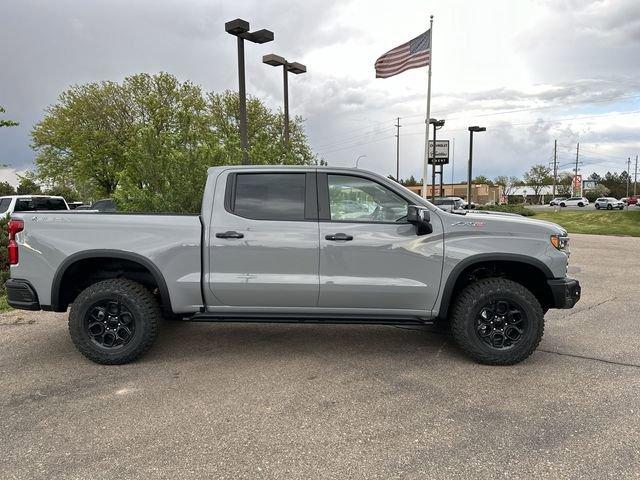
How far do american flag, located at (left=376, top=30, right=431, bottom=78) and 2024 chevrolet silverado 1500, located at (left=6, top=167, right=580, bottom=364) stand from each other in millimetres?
14683

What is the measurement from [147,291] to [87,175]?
29.5 metres

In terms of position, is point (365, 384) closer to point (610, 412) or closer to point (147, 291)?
point (610, 412)

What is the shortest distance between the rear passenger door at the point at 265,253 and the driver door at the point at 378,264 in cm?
13

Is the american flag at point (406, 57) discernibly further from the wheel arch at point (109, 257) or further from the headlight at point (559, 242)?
the wheel arch at point (109, 257)

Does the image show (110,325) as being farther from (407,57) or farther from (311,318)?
(407,57)

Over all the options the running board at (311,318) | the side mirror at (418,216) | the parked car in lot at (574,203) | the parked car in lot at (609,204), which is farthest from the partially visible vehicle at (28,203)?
the parked car in lot at (574,203)

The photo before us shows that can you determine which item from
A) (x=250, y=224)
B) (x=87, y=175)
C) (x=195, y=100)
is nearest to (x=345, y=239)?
(x=250, y=224)

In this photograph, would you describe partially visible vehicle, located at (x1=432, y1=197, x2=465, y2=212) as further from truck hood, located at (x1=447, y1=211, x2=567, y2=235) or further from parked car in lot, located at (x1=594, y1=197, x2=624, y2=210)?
parked car in lot, located at (x1=594, y1=197, x2=624, y2=210)

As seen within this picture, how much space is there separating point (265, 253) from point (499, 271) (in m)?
2.26

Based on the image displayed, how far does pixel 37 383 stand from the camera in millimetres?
4223

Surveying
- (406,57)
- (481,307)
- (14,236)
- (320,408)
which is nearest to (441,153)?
(406,57)

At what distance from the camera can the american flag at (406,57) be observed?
17875 millimetres

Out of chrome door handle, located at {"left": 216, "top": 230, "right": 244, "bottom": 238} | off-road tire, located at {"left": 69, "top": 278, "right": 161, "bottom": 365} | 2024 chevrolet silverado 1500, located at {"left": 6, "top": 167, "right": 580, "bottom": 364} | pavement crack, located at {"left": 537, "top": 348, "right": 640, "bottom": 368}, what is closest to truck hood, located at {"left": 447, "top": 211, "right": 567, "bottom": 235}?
2024 chevrolet silverado 1500, located at {"left": 6, "top": 167, "right": 580, "bottom": 364}

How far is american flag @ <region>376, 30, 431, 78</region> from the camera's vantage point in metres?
17.9
